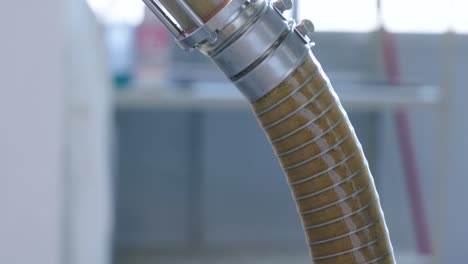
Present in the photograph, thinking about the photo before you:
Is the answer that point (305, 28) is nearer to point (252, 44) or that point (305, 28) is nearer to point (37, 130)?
point (252, 44)

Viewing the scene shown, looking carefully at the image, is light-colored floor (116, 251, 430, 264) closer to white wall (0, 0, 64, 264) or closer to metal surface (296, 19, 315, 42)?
white wall (0, 0, 64, 264)

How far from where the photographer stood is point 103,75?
61.4 inches

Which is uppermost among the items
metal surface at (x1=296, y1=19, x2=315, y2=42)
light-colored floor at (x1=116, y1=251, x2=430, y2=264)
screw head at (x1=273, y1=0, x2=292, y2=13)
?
light-colored floor at (x1=116, y1=251, x2=430, y2=264)

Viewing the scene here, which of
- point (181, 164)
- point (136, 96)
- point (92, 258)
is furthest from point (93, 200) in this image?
point (181, 164)

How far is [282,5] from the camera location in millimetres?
254

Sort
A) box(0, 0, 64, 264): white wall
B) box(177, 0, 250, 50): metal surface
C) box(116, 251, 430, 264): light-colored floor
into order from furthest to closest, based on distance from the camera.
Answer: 1. box(116, 251, 430, 264): light-colored floor
2. box(0, 0, 64, 264): white wall
3. box(177, 0, 250, 50): metal surface

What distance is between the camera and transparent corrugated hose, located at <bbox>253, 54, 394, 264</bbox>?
247 millimetres

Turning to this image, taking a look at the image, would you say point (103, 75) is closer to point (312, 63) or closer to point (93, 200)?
point (93, 200)

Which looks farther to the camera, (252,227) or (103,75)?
(252,227)

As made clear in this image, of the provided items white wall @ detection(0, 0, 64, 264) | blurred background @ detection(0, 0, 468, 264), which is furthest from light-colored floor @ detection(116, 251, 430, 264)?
white wall @ detection(0, 0, 64, 264)

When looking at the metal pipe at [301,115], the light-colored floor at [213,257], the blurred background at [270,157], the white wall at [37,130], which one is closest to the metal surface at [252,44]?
the metal pipe at [301,115]

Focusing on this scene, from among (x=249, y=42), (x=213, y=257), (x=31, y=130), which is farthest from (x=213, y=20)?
(x=213, y=257)

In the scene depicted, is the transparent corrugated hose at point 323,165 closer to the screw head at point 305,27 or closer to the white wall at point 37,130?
the screw head at point 305,27

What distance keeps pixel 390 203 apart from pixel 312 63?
2.71m
